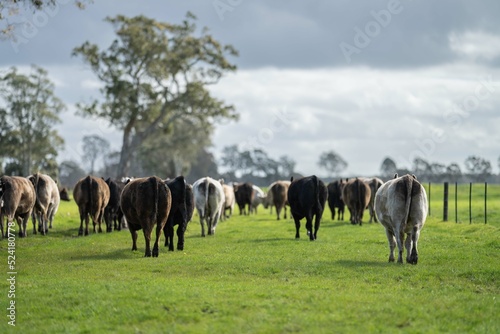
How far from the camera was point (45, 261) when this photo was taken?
17531mm

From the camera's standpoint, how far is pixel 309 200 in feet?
73.8

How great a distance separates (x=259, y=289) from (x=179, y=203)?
26.5ft

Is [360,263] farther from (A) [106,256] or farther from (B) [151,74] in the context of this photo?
(B) [151,74]

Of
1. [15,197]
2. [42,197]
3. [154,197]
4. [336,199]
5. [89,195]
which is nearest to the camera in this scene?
[154,197]

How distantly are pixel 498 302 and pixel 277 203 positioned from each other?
27.3 meters

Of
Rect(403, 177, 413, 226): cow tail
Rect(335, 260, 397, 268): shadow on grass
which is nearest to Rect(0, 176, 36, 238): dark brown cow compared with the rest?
Rect(335, 260, 397, 268): shadow on grass

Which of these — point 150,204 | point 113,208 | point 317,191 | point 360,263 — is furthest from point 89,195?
point 360,263

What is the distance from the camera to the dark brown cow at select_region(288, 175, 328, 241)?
2239 cm

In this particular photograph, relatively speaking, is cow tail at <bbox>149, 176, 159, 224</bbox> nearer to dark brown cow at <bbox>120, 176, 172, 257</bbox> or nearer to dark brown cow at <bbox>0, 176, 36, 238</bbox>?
dark brown cow at <bbox>120, 176, 172, 257</bbox>

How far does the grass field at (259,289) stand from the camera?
380 inches

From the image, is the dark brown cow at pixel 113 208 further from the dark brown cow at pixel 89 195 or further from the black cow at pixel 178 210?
the black cow at pixel 178 210

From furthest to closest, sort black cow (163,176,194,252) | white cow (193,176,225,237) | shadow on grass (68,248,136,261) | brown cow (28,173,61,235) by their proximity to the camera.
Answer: brown cow (28,173,61,235)
white cow (193,176,225,237)
black cow (163,176,194,252)
shadow on grass (68,248,136,261)

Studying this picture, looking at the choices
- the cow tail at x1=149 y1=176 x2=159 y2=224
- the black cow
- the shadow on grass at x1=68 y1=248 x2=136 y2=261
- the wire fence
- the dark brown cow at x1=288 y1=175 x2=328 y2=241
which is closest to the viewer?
the shadow on grass at x1=68 y1=248 x2=136 y2=261

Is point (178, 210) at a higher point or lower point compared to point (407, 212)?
lower
